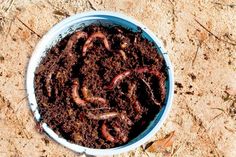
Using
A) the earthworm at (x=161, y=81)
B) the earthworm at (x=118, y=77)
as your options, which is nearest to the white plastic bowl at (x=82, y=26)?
the earthworm at (x=161, y=81)

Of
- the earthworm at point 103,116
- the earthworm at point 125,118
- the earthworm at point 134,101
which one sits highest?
the earthworm at point 134,101

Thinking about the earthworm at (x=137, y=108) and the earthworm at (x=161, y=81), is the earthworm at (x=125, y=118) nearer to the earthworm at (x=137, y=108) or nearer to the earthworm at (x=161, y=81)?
the earthworm at (x=137, y=108)

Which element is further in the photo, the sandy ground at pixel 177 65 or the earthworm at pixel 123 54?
the sandy ground at pixel 177 65

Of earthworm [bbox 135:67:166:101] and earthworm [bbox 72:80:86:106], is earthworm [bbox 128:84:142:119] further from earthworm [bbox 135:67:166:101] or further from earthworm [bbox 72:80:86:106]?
earthworm [bbox 72:80:86:106]

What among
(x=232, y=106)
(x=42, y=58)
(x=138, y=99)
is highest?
(x=42, y=58)

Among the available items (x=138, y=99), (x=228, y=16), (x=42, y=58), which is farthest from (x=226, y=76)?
(x=42, y=58)

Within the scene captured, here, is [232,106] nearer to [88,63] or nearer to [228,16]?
[228,16]
